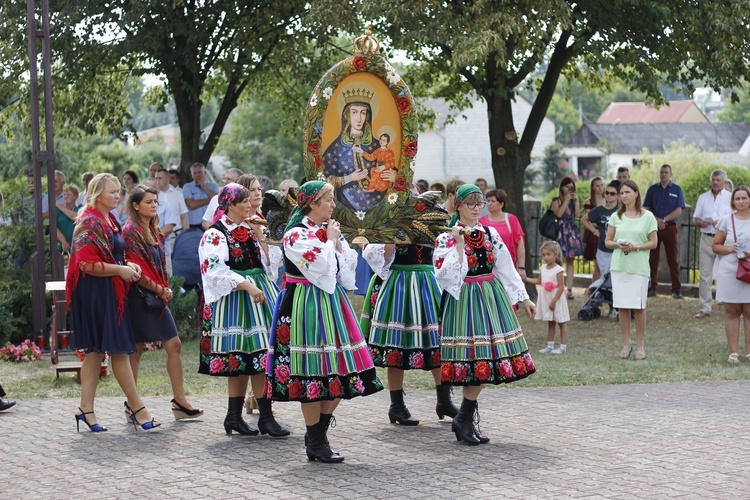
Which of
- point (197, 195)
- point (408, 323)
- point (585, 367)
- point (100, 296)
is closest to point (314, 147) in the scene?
point (408, 323)

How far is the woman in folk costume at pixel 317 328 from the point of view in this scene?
24.2ft

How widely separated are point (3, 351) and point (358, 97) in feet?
19.4

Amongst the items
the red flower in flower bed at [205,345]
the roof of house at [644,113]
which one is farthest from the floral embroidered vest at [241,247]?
the roof of house at [644,113]

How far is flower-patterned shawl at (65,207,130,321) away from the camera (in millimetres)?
8469

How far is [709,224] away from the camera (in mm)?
15891

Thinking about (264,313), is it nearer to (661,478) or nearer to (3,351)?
(661,478)

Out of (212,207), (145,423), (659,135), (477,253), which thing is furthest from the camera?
(659,135)

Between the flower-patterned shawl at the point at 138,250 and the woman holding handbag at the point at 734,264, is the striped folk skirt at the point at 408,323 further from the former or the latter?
the woman holding handbag at the point at 734,264

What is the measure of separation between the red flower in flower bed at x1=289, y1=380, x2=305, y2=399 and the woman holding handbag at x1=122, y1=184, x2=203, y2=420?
5.86 feet

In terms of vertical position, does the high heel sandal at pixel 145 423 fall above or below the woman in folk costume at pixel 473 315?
below

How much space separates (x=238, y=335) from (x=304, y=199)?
56.0 inches

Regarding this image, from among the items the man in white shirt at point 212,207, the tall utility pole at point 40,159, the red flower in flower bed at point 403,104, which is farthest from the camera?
the tall utility pole at point 40,159

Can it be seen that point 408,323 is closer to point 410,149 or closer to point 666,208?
point 410,149

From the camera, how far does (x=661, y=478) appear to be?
694 cm
